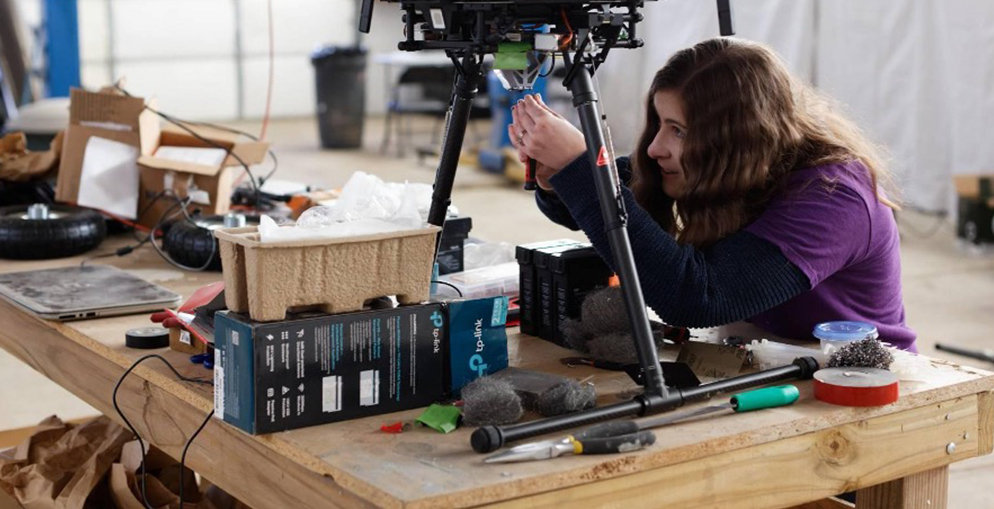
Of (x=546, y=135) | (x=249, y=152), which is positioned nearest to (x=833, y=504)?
(x=546, y=135)

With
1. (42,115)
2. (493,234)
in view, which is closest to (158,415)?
(42,115)

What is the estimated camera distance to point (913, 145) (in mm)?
7598

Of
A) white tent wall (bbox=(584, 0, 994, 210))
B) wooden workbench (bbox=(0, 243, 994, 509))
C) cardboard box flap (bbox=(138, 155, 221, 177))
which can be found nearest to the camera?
wooden workbench (bbox=(0, 243, 994, 509))

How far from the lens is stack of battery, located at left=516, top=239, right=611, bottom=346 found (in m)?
1.98

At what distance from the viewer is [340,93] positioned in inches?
427

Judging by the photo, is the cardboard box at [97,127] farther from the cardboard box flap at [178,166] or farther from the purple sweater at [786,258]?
the purple sweater at [786,258]

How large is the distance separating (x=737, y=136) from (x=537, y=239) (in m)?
4.83

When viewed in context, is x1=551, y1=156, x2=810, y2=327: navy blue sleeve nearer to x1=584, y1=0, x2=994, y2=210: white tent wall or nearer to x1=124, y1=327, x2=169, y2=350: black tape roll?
x1=124, y1=327, x2=169, y2=350: black tape roll

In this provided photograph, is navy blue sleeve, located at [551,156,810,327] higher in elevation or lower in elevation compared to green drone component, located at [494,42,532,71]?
lower

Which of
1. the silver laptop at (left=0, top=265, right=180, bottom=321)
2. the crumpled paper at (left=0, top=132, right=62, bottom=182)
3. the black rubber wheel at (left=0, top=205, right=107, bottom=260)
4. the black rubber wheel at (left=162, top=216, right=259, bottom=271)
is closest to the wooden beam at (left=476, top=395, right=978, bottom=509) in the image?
the silver laptop at (left=0, top=265, right=180, bottom=321)

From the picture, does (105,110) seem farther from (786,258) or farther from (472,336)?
(786,258)

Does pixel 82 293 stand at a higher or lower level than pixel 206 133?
lower

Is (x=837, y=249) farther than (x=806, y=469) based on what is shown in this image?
Yes

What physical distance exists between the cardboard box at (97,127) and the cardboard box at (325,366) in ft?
5.19
